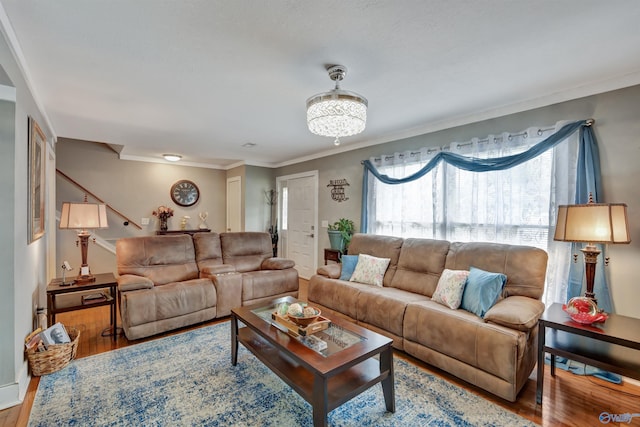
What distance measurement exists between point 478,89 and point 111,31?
276cm

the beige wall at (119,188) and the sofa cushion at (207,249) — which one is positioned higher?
the beige wall at (119,188)

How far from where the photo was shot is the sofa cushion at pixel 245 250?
160 inches

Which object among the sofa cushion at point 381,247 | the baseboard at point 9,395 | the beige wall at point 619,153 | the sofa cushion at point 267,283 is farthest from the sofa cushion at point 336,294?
the baseboard at point 9,395

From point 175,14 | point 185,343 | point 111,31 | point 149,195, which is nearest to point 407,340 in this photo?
point 185,343

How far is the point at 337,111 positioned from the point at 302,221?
3604mm

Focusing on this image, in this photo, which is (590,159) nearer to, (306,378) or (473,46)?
(473,46)

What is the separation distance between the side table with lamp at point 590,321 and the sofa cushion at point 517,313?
71 mm

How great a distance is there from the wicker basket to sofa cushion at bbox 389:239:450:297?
10.1 feet

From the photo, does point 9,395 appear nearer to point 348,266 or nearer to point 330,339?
point 330,339

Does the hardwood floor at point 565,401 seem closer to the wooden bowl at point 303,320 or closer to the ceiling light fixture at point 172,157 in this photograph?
the wooden bowl at point 303,320

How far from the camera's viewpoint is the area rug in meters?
1.77

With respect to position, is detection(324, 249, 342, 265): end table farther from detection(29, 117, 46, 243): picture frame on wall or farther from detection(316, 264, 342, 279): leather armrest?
detection(29, 117, 46, 243): picture frame on wall

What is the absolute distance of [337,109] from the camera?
2016 millimetres

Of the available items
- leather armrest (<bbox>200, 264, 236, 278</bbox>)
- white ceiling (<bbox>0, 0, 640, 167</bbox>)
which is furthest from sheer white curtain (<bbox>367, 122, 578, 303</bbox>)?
leather armrest (<bbox>200, 264, 236, 278</bbox>)
